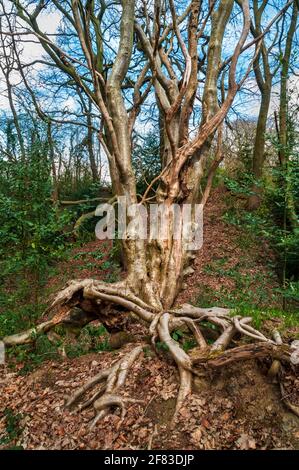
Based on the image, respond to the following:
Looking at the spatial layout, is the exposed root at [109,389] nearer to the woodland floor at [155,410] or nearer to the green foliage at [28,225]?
the woodland floor at [155,410]

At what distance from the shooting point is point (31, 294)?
5.20 m

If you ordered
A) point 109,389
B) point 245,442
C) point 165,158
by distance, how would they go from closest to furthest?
point 245,442 < point 109,389 < point 165,158

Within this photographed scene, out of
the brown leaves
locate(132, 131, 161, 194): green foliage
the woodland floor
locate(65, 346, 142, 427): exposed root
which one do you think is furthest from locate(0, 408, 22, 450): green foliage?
locate(132, 131, 161, 194): green foliage

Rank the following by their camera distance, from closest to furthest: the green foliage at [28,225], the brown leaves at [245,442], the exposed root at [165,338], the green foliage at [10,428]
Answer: the brown leaves at [245,442], the exposed root at [165,338], the green foliage at [10,428], the green foliage at [28,225]

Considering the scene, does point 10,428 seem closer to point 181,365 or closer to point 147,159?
point 181,365

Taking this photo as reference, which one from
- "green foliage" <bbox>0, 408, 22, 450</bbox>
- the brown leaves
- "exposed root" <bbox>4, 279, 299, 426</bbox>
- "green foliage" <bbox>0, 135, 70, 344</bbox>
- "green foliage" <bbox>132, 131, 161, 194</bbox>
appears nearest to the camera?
the brown leaves

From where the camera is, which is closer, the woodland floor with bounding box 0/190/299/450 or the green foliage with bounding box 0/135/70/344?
the woodland floor with bounding box 0/190/299/450

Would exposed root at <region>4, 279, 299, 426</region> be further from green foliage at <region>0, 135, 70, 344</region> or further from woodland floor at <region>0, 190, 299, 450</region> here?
green foliage at <region>0, 135, 70, 344</region>

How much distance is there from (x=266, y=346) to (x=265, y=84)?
1008cm

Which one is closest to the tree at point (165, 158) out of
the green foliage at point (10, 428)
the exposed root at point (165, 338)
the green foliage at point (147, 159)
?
the exposed root at point (165, 338)

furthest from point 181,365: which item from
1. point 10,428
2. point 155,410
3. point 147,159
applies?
point 147,159

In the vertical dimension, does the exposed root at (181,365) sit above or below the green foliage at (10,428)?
above
